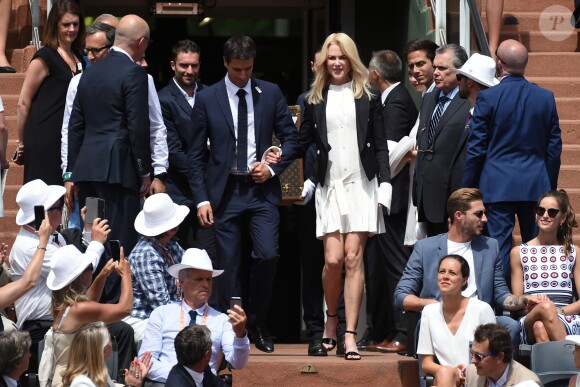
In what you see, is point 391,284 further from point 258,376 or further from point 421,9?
point 421,9

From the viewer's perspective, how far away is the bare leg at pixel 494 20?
12914 mm

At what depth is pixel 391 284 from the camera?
36.2ft

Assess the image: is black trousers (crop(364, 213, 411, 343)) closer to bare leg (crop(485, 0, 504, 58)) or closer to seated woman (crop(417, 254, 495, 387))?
seated woman (crop(417, 254, 495, 387))

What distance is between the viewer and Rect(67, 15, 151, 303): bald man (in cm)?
994

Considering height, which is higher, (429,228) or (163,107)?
(163,107)

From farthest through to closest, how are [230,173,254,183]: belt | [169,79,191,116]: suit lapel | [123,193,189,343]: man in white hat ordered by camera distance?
1. [169,79,191,116]: suit lapel
2. [230,173,254,183]: belt
3. [123,193,189,343]: man in white hat

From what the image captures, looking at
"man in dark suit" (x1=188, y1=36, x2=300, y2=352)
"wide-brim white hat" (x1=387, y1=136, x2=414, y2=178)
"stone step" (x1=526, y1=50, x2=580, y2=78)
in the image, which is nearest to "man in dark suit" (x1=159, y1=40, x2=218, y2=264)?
"man in dark suit" (x1=188, y1=36, x2=300, y2=352)

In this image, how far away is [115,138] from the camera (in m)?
9.99

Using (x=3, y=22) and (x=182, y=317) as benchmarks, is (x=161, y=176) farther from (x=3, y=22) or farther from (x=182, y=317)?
(x=3, y=22)

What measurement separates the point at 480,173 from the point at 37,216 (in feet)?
9.98

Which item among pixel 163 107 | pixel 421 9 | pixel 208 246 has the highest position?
pixel 421 9

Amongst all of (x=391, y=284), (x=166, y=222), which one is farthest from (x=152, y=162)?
(x=391, y=284)

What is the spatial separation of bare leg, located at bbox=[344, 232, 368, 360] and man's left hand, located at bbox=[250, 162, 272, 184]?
2.23 feet

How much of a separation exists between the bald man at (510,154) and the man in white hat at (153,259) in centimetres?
204
